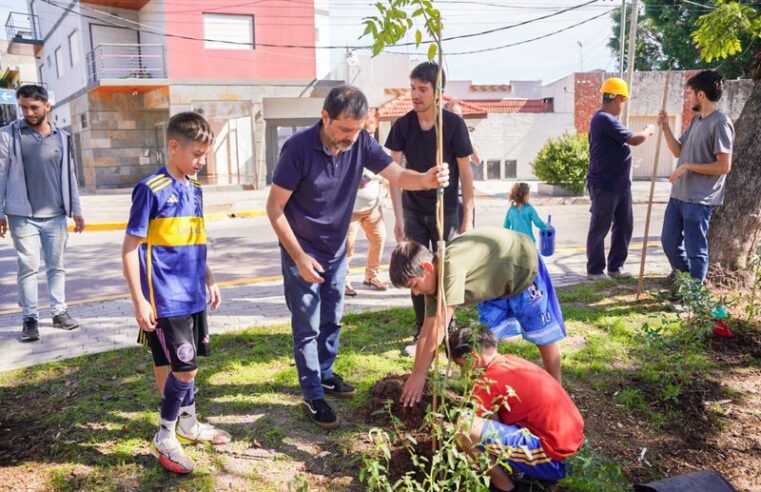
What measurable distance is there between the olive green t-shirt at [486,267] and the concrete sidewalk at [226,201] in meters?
10.3

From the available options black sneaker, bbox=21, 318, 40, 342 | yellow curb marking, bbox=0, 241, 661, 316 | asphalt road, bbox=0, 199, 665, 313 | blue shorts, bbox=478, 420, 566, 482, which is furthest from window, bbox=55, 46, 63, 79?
blue shorts, bbox=478, 420, 566, 482

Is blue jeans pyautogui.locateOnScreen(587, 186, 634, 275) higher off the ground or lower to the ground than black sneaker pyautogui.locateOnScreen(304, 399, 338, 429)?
higher

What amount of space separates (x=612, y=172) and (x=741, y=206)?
1196mm

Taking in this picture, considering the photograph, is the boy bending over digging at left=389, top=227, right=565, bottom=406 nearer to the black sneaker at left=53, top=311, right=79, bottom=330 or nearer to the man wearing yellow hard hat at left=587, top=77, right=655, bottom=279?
the man wearing yellow hard hat at left=587, top=77, right=655, bottom=279

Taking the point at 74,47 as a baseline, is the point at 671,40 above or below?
above

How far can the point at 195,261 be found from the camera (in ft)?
9.95

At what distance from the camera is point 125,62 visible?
21.1 metres

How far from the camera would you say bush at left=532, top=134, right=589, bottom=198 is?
15570 millimetres

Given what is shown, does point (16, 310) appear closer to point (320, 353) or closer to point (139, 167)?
point (320, 353)

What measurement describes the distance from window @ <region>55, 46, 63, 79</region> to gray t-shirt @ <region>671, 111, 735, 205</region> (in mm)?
26992

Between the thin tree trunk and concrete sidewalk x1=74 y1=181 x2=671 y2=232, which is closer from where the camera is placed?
the thin tree trunk

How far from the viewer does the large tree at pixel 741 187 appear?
541cm

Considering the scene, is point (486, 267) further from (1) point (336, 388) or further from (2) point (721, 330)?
(2) point (721, 330)

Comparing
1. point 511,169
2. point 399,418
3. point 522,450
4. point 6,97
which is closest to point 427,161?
point 399,418
